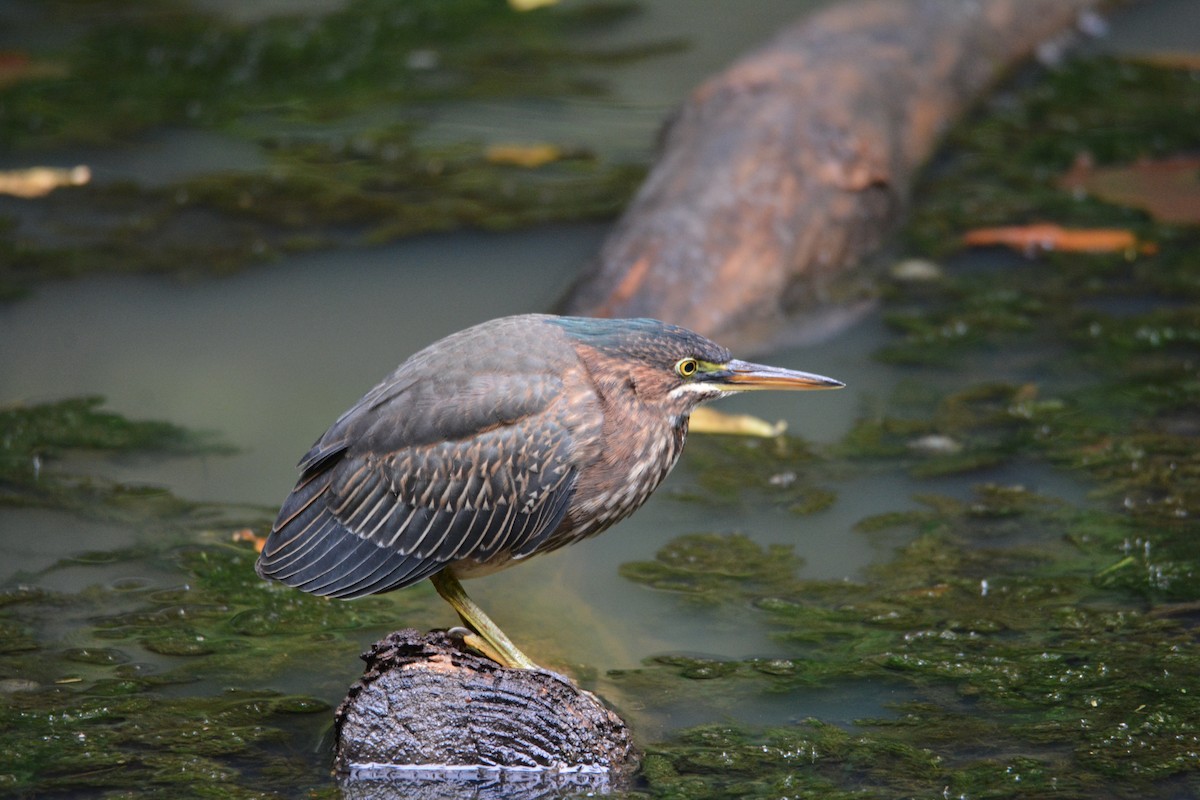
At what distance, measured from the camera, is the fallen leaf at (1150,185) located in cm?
754

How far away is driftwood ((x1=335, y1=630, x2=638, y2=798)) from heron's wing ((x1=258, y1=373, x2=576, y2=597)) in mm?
312

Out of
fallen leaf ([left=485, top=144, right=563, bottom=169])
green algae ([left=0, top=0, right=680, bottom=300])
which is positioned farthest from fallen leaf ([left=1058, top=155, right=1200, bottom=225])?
fallen leaf ([left=485, top=144, right=563, bottom=169])

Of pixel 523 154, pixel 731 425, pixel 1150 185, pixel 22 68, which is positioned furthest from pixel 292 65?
pixel 1150 185

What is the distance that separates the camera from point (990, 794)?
3.89 meters

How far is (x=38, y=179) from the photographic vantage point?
25.6 feet

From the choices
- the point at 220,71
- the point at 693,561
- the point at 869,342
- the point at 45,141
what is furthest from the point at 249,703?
the point at 220,71

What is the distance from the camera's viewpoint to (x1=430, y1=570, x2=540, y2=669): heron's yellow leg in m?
4.40

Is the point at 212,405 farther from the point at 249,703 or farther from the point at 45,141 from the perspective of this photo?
the point at 45,141

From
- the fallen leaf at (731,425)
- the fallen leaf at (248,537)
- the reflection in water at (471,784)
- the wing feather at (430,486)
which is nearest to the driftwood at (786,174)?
the fallen leaf at (731,425)

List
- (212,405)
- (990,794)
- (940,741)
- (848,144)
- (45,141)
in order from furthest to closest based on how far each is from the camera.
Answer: (45,141), (848,144), (212,405), (940,741), (990,794)

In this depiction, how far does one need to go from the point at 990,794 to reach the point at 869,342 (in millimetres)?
3059

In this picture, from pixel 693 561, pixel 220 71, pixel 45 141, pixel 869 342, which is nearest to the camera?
pixel 693 561

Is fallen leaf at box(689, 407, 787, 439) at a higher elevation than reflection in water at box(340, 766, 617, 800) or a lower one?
higher

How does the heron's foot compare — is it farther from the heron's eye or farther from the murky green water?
the heron's eye
